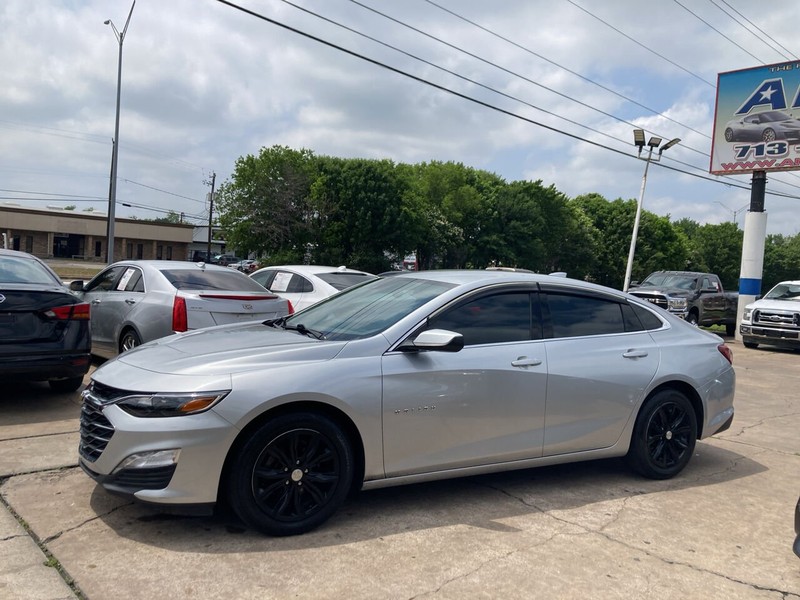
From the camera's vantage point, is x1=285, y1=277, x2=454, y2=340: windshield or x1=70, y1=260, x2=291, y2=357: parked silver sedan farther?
x1=70, y1=260, x2=291, y2=357: parked silver sedan

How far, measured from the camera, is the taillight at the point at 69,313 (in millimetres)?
6820

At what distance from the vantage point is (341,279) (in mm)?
11516

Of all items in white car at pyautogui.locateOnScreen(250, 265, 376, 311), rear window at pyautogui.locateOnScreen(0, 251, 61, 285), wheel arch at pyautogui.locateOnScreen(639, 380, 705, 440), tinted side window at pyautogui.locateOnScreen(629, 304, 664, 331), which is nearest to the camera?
wheel arch at pyautogui.locateOnScreen(639, 380, 705, 440)

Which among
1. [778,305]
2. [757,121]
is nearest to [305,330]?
[778,305]

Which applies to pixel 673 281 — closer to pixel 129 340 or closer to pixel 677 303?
pixel 677 303

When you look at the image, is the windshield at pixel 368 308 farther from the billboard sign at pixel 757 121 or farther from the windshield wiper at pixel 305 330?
the billboard sign at pixel 757 121

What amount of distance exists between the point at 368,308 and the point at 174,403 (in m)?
1.62

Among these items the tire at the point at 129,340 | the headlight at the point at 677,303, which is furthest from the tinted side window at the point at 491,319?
the headlight at the point at 677,303

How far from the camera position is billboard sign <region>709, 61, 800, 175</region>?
21.7m

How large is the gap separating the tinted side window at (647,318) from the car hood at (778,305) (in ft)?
45.4

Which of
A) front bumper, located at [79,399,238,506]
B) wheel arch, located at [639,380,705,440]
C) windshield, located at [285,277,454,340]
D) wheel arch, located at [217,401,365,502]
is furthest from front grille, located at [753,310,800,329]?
front bumper, located at [79,399,238,506]

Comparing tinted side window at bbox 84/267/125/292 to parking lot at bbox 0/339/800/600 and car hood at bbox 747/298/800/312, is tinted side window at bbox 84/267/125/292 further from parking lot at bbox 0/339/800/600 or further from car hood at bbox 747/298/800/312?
car hood at bbox 747/298/800/312

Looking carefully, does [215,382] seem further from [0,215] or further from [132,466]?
[0,215]

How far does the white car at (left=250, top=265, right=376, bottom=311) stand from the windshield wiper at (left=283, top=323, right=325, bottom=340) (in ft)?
19.3
